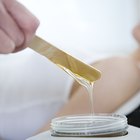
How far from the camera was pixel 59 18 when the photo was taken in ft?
4.39

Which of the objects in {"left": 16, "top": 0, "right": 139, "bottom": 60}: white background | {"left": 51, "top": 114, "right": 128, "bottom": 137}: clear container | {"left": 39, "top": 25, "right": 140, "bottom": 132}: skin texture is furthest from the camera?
{"left": 16, "top": 0, "right": 139, "bottom": 60}: white background

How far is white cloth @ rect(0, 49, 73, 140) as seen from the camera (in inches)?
30.1

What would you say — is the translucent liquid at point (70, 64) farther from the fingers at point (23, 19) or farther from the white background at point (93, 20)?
the white background at point (93, 20)

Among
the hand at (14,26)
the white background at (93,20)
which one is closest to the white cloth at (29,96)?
the hand at (14,26)

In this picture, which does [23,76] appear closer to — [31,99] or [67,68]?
[31,99]

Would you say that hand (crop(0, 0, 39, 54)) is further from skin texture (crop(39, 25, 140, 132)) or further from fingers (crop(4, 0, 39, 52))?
skin texture (crop(39, 25, 140, 132))

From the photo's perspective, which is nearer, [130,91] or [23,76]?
[130,91]

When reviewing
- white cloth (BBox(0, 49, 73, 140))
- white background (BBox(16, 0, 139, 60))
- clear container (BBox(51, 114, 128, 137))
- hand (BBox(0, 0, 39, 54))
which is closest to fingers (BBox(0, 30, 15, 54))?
hand (BBox(0, 0, 39, 54))

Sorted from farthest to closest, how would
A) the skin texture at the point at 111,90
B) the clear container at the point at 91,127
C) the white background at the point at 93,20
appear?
the white background at the point at 93,20 → the skin texture at the point at 111,90 → the clear container at the point at 91,127

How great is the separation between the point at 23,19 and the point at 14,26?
17 millimetres

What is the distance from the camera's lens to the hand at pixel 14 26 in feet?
1.64

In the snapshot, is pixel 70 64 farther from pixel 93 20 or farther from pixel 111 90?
pixel 93 20

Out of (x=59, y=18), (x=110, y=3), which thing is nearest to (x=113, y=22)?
(x=110, y=3)

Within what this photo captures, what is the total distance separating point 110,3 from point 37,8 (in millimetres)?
372
